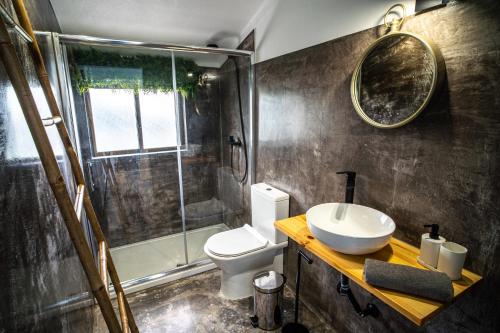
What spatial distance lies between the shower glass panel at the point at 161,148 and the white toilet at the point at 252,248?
55cm

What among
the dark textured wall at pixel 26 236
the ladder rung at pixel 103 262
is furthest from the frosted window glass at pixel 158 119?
the ladder rung at pixel 103 262

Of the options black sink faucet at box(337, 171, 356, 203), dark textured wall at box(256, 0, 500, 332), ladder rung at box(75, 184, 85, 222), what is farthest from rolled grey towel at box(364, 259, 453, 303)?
ladder rung at box(75, 184, 85, 222)

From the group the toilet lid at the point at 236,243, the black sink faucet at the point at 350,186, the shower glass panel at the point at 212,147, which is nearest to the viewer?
the black sink faucet at the point at 350,186

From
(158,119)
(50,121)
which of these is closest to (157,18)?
(158,119)

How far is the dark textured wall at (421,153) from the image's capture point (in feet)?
3.15

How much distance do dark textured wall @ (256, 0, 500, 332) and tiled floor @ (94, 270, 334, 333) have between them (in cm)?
24

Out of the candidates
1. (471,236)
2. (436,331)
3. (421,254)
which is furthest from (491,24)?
(436,331)

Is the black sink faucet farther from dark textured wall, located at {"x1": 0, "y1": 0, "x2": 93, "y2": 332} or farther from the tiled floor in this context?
dark textured wall, located at {"x1": 0, "y1": 0, "x2": 93, "y2": 332}

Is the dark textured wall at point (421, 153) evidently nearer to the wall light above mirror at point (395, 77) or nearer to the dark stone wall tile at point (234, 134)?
the wall light above mirror at point (395, 77)

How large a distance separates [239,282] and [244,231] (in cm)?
43

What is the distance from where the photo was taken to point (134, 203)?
2.91 meters

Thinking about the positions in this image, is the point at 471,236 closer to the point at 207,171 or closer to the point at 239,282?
the point at 239,282

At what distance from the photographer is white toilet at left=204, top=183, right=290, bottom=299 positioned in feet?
6.48

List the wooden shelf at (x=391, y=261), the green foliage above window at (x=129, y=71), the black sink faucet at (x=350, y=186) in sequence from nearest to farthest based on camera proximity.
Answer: the wooden shelf at (x=391, y=261), the black sink faucet at (x=350, y=186), the green foliage above window at (x=129, y=71)
